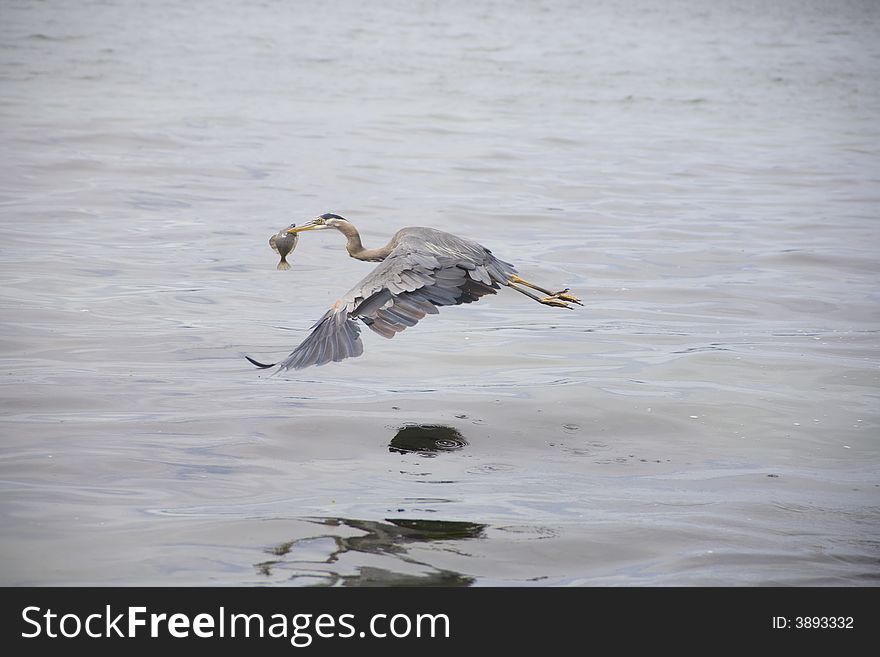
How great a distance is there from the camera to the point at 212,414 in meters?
8.46

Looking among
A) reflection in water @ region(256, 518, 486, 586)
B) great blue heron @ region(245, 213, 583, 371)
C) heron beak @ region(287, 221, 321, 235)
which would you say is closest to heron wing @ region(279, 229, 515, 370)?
great blue heron @ region(245, 213, 583, 371)

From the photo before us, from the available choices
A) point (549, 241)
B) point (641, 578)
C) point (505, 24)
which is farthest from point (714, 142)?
point (641, 578)

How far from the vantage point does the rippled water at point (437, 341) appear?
259 inches

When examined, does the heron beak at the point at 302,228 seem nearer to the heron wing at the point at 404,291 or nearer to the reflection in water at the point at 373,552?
the heron wing at the point at 404,291

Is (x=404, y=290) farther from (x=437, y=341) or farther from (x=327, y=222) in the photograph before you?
(x=437, y=341)

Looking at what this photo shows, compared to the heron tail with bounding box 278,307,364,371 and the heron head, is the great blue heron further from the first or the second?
the heron head

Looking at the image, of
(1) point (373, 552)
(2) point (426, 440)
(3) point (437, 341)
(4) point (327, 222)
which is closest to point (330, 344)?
(2) point (426, 440)

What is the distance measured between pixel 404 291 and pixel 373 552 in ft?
8.02

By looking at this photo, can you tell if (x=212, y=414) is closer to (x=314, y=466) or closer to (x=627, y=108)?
(x=314, y=466)

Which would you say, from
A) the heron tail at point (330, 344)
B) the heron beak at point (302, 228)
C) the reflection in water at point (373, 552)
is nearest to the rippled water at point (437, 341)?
the reflection in water at point (373, 552)

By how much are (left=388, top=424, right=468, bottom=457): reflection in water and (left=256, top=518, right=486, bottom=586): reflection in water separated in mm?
1287

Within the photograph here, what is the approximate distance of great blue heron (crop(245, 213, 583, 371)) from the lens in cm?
784

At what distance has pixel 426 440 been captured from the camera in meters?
8.18
